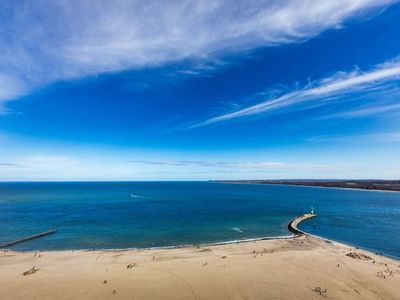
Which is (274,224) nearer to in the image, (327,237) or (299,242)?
(327,237)

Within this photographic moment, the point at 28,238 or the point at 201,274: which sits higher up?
the point at 201,274

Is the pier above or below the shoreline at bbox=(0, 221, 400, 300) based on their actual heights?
below

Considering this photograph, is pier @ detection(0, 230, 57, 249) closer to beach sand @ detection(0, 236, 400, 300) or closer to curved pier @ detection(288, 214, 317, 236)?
beach sand @ detection(0, 236, 400, 300)

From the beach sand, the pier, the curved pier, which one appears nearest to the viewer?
the beach sand

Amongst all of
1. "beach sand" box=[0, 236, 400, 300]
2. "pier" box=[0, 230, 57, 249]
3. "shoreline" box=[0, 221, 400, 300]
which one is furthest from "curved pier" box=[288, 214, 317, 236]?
"pier" box=[0, 230, 57, 249]

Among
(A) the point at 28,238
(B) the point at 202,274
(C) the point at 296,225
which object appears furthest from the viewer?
(C) the point at 296,225

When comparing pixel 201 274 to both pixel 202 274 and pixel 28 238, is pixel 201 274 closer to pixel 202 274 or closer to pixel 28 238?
pixel 202 274

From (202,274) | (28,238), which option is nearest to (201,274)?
(202,274)

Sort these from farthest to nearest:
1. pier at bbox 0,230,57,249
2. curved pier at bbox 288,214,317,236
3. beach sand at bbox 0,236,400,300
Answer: curved pier at bbox 288,214,317,236 < pier at bbox 0,230,57,249 < beach sand at bbox 0,236,400,300

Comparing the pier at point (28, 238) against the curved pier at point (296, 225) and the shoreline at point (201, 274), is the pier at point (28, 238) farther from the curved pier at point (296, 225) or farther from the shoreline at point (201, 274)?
the curved pier at point (296, 225)

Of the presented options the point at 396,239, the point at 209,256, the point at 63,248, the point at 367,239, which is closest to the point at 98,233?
the point at 63,248
